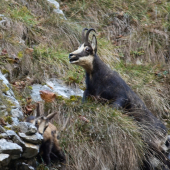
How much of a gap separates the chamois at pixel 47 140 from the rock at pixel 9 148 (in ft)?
2.32

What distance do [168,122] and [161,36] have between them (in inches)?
112

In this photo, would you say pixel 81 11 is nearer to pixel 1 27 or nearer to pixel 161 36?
pixel 161 36

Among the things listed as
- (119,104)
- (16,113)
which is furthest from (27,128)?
(119,104)

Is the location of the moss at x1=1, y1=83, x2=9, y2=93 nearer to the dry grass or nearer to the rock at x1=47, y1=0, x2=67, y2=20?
the dry grass

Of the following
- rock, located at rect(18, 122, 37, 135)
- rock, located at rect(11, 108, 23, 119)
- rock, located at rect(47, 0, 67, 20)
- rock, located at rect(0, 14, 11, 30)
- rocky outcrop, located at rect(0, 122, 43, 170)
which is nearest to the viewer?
rocky outcrop, located at rect(0, 122, 43, 170)

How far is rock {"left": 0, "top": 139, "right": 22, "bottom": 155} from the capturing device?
3842mm

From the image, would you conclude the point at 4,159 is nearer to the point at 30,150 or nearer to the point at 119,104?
the point at 30,150

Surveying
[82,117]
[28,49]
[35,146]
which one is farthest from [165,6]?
[35,146]

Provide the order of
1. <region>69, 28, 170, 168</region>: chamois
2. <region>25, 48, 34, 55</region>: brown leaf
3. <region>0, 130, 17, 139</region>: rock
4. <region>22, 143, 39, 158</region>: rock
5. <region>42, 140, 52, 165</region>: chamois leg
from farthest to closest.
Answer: <region>25, 48, 34, 55</region>: brown leaf < <region>69, 28, 170, 168</region>: chamois < <region>42, 140, 52, 165</region>: chamois leg < <region>22, 143, 39, 158</region>: rock < <region>0, 130, 17, 139</region>: rock

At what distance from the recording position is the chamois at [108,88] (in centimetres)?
609

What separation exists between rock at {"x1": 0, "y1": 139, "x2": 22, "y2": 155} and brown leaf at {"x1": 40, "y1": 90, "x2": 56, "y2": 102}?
6.53 ft

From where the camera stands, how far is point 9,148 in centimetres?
385

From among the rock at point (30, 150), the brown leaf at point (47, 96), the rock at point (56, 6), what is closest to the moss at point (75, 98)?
the brown leaf at point (47, 96)

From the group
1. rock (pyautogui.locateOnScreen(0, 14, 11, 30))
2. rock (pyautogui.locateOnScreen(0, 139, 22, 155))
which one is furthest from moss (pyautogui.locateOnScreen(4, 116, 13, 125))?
A: rock (pyautogui.locateOnScreen(0, 14, 11, 30))
